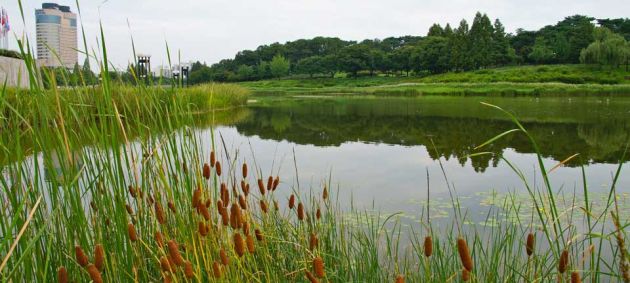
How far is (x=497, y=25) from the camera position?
2874 inches

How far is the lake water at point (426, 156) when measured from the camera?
5.63m

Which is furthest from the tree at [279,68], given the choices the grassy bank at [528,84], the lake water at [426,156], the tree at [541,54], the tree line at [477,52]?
the lake water at [426,156]

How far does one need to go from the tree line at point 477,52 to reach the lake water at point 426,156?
1799 inches

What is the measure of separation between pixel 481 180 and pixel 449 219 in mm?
1990

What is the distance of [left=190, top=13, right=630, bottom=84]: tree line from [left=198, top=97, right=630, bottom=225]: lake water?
4570cm

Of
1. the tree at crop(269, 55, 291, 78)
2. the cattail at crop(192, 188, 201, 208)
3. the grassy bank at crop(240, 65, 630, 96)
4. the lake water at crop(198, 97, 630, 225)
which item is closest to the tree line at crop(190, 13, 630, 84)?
the tree at crop(269, 55, 291, 78)

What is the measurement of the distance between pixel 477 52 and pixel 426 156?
181 feet

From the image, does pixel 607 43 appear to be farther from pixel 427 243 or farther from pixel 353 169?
pixel 427 243

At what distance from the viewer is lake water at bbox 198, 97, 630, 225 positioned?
18.5 feet

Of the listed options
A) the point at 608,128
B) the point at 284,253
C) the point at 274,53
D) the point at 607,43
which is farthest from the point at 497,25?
the point at 284,253

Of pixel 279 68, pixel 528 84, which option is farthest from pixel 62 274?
pixel 279 68

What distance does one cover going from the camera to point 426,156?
884 centimetres

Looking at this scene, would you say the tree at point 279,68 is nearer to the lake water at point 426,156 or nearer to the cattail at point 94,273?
the lake water at point 426,156

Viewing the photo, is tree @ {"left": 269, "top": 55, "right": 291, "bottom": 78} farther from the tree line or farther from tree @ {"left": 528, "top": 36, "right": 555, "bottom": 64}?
tree @ {"left": 528, "top": 36, "right": 555, "bottom": 64}
